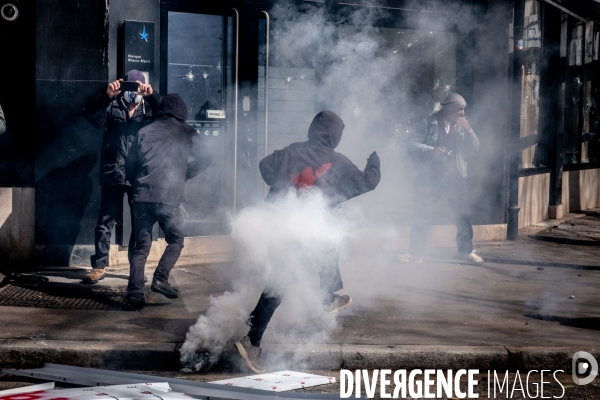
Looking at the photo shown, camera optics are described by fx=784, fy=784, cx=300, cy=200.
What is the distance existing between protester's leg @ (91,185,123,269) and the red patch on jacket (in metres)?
2.56

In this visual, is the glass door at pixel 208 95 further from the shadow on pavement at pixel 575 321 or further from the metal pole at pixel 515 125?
the shadow on pavement at pixel 575 321

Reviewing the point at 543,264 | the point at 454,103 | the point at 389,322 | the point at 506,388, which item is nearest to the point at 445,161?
the point at 454,103

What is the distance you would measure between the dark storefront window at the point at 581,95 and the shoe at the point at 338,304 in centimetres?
832

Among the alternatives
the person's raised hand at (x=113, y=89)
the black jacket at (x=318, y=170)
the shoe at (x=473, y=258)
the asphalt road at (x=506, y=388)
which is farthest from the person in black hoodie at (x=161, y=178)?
the shoe at (x=473, y=258)

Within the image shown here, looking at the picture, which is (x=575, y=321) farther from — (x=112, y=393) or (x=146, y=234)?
(x=112, y=393)

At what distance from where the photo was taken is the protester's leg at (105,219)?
716cm

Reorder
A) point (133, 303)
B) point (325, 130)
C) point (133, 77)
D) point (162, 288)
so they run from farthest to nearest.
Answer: point (133, 77) < point (162, 288) < point (133, 303) < point (325, 130)

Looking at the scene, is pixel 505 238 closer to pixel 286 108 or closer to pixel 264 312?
pixel 286 108

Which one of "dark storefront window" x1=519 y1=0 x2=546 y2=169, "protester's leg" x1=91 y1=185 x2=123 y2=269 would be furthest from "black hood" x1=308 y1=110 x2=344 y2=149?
"dark storefront window" x1=519 y1=0 x2=546 y2=169

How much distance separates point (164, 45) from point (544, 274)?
458cm

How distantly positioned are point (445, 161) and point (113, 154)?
3411 mm

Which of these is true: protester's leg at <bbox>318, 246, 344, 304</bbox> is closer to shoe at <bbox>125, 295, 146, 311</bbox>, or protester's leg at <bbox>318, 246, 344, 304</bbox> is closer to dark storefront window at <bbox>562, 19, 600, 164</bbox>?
shoe at <bbox>125, 295, 146, 311</bbox>

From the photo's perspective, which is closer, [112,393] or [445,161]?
[112,393]

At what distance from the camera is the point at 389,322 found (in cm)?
588
